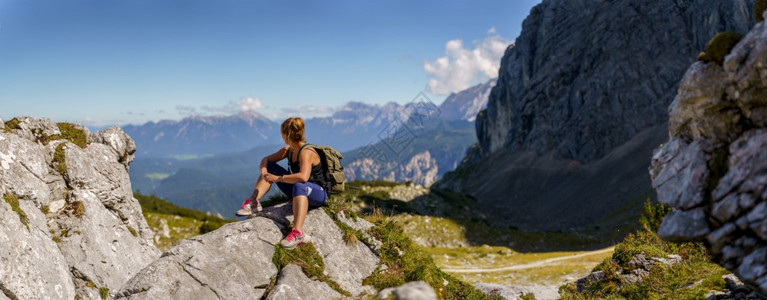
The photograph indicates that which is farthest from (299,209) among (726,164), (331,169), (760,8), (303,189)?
(760,8)

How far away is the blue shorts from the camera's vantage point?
11.4 metres

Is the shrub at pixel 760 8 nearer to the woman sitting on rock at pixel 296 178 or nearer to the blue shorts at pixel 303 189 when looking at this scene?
the woman sitting on rock at pixel 296 178

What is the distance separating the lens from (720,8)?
112 metres

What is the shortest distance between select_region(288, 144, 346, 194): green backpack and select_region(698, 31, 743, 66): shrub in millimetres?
9514

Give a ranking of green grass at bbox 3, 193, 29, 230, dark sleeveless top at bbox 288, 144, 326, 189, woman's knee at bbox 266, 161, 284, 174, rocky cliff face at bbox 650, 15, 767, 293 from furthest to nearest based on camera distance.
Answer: green grass at bbox 3, 193, 29, 230 → woman's knee at bbox 266, 161, 284, 174 → dark sleeveless top at bbox 288, 144, 326, 189 → rocky cliff face at bbox 650, 15, 767, 293

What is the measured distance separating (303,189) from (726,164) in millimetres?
9889

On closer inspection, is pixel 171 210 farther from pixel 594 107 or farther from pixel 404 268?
pixel 594 107

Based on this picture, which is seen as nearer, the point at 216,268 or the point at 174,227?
the point at 216,268

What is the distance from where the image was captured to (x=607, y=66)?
447 feet

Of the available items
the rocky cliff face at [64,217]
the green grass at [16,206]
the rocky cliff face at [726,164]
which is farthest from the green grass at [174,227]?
the rocky cliff face at [726,164]

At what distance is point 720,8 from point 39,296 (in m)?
151

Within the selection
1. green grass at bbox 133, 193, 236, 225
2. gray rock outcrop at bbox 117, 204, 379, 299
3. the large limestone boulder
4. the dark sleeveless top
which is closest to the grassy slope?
gray rock outcrop at bbox 117, 204, 379, 299

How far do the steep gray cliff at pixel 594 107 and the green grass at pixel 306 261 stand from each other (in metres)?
87.6

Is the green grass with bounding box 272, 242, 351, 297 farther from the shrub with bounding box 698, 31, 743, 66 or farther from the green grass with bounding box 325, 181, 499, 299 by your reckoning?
the shrub with bounding box 698, 31, 743, 66
